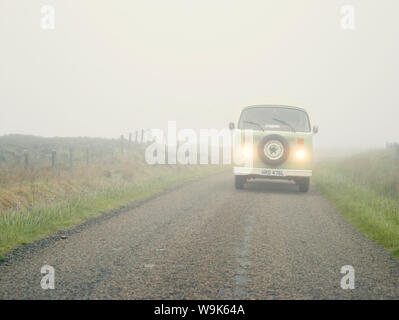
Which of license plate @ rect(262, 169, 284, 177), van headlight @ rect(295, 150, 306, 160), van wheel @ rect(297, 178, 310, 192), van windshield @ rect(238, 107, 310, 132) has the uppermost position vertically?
van windshield @ rect(238, 107, 310, 132)

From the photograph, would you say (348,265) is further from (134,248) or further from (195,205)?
(195,205)

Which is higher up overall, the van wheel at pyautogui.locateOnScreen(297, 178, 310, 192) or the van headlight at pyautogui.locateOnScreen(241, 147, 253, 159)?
the van headlight at pyautogui.locateOnScreen(241, 147, 253, 159)

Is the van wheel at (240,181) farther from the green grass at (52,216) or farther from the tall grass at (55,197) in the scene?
the green grass at (52,216)

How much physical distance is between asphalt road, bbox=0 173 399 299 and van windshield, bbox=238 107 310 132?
4.27m

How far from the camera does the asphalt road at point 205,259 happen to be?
3277mm

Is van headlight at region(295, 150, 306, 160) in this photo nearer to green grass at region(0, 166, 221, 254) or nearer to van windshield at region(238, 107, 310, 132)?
van windshield at region(238, 107, 310, 132)

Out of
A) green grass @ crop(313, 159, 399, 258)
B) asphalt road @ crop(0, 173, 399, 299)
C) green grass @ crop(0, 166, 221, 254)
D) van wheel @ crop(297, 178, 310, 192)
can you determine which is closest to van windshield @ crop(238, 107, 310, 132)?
van wheel @ crop(297, 178, 310, 192)

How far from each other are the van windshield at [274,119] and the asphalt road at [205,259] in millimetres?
4269

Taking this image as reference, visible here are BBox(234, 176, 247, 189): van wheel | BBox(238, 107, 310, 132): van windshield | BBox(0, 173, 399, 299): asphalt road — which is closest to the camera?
BBox(0, 173, 399, 299): asphalt road

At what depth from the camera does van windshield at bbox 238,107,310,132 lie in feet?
35.9

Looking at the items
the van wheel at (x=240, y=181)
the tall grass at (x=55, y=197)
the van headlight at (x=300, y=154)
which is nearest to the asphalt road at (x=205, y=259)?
the tall grass at (x=55, y=197)

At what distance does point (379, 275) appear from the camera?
12.4ft

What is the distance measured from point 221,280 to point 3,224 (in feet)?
12.6
